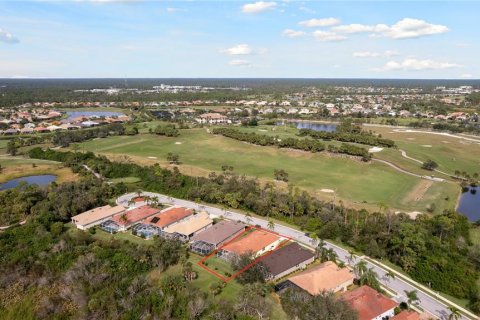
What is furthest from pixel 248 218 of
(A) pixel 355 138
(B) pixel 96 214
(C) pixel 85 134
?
(C) pixel 85 134

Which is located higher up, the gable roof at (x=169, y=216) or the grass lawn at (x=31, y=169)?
the gable roof at (x=169, y=216)

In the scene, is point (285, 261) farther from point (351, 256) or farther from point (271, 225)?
point (271, 225)

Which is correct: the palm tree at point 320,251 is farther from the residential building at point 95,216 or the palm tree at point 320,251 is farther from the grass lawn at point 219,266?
the residential building at point 95,216

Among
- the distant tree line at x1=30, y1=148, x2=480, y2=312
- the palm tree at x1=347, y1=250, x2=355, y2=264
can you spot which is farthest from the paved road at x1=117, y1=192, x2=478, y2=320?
the distant tree line at x1=30, y1=148, x2=480, y2=312

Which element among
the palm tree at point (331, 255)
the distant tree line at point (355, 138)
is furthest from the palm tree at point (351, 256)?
the distant tree line at point (355, 138)

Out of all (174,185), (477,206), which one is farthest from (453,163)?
(174,185)

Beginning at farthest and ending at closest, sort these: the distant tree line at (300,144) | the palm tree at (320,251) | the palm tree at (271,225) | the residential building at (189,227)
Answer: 1. the distant tree line at (300,144)
2. the palm tree at (271,225)
3. the residential building at (189,227)
4. the palm tree at (320,251)
